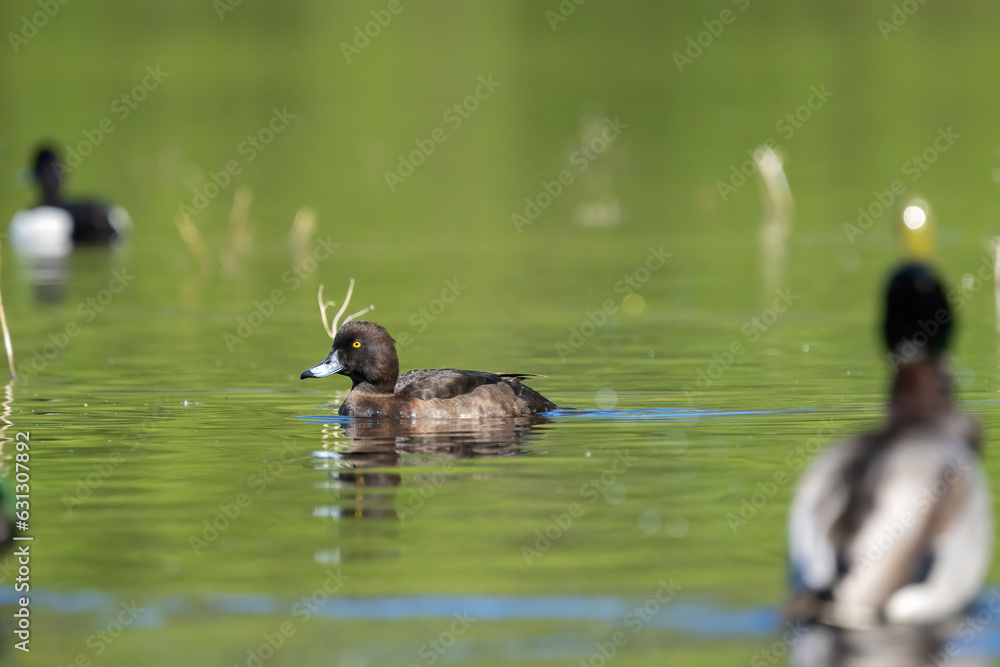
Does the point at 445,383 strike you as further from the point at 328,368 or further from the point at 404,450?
the point at 404,450

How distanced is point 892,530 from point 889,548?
8 centimetres

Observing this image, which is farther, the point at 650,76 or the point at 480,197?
the point at 650,76

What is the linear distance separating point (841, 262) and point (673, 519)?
50.9ft

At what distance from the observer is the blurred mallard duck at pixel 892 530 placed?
7.28 meters

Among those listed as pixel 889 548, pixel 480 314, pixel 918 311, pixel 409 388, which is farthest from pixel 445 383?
pixel 889 548

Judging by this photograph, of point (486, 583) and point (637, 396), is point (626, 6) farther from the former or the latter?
point (486, 583)

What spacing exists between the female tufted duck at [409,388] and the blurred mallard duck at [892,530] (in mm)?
6916

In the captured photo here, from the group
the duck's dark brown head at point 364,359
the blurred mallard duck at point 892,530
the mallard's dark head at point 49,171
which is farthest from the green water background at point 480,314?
the mallard's dark head at point 49,171

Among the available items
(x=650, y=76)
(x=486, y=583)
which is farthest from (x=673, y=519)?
(x=650, y=76)

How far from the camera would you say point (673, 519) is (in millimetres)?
10500

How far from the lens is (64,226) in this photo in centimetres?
3209

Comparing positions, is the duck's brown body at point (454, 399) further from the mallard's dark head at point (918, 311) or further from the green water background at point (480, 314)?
the mallard's dark head at point (918, 311)

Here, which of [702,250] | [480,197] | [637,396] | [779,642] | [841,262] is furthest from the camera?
[480,197]

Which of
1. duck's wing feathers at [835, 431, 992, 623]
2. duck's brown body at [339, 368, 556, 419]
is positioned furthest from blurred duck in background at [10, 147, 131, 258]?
duck's wing feathers at [835, 431, 992, 623]
